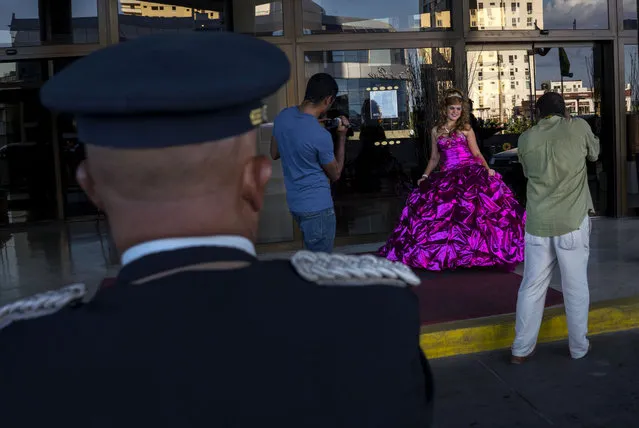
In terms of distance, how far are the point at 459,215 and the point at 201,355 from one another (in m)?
6.36

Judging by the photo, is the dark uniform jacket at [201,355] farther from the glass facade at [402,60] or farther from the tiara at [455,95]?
the glass facade at [402,60]

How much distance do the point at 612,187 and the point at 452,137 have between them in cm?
373

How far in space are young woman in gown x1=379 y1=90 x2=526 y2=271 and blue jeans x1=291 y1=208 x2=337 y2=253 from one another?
93.7 inches

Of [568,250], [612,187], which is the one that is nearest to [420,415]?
[568,250]

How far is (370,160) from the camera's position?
9586 mm

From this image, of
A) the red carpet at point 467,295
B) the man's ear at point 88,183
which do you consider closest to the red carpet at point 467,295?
the red carpet at point 467,295

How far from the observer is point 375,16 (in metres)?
9.26

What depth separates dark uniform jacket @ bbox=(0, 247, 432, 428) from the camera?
107cm

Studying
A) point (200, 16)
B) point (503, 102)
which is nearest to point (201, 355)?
point (200, 16)

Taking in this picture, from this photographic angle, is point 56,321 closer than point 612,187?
Yes

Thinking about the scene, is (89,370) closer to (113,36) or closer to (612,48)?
(113,36)

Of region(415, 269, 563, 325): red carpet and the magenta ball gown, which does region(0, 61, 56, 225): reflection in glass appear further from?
region(415, 269, 563, 325): red carpet

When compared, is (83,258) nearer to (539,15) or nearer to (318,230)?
(318,230)

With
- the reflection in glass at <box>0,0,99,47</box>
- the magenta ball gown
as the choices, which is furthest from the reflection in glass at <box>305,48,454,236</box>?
the reflection in glass at <box>0,0,99,47</box>
